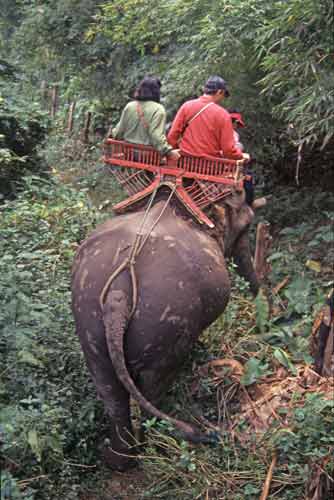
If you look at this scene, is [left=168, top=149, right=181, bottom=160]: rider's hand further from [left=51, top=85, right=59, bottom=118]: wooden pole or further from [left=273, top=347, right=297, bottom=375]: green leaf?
[left=51, top=85, right=59, bottom=118]: wooden pole

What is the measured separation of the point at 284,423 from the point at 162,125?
233 cm

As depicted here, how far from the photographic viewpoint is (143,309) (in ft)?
13.3

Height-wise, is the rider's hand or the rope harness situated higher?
the rider's hand

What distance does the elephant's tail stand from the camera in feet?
13.0

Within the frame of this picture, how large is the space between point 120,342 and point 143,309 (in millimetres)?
254

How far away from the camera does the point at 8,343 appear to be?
4359mm

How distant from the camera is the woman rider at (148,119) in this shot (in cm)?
493

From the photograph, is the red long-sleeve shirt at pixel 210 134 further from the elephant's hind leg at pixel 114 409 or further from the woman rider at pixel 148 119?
the elephant's hind leg at pixel 114 409

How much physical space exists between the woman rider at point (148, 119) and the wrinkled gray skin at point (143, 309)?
0.58m

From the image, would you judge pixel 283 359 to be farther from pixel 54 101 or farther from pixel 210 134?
pixel 54 101

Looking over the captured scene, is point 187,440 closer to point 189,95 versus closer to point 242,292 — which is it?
point 242,292

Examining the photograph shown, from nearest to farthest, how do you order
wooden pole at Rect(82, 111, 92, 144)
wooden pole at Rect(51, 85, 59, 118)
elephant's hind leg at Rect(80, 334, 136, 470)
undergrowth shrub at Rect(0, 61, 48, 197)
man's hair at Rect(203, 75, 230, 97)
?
elephant's hind leg at Rect(80, 334, 136, 470), man's hair at Rect(203, 75, 230, 97), undergrowth shrub at Rect(0, 61, 48, 197), wooden pole at Rect(82, 111, 92, 144), wooden pole at Rect(51, 85, 59, 118)

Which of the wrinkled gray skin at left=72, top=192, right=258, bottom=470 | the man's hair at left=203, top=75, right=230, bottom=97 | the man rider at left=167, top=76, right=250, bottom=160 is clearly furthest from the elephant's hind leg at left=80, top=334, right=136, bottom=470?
the man's hair at left=203, top=75, right=230, bottom=97

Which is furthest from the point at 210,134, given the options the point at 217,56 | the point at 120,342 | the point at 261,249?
the point at 217,56
